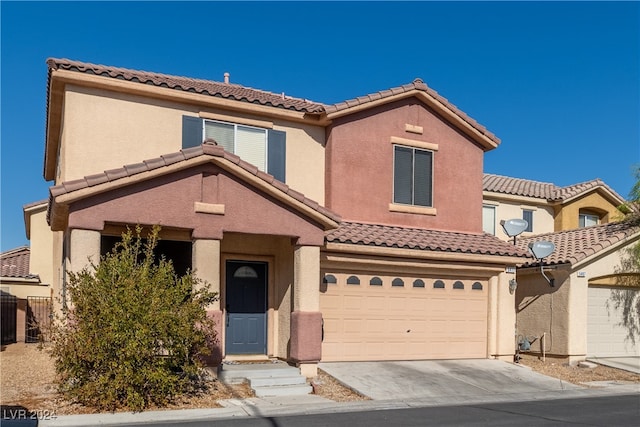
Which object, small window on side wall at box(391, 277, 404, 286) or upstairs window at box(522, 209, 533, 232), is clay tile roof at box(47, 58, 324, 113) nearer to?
small window on side wall at box(391, 277, 404, 286)

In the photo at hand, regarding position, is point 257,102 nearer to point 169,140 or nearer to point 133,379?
point 169,140

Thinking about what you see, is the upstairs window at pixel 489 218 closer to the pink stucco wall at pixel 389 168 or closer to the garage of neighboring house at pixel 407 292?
the pink stucco wall at pixel 389 168

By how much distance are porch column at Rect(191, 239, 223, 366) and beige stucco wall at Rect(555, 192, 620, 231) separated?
21.1m

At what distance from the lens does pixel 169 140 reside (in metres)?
16.3

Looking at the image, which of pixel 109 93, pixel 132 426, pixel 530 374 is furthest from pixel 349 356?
pixel 109 93

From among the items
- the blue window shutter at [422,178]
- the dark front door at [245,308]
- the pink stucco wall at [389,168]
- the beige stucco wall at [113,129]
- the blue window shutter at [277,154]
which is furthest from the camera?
the blue window shutter at [422,178]

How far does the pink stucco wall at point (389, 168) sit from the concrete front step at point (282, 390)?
215 inches

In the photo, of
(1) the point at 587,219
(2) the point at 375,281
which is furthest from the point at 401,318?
(1) the point at 587,219

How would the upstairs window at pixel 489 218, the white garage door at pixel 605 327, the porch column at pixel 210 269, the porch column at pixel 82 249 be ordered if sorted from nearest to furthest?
the porch column at pixel 82 249
the porch column at pixel 210 269
the white garage door at pixel 605 327
the upstairs window at pixel 489 218

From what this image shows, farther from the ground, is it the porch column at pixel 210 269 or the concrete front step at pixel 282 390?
the porch column at pixel 210 269

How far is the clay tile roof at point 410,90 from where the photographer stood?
58.5 ft

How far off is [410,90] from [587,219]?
16.6 meters

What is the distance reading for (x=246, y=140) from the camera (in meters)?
17.2

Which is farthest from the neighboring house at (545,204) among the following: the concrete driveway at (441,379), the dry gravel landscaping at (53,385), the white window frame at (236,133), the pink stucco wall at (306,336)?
the pink stucco wall at (306,336)
